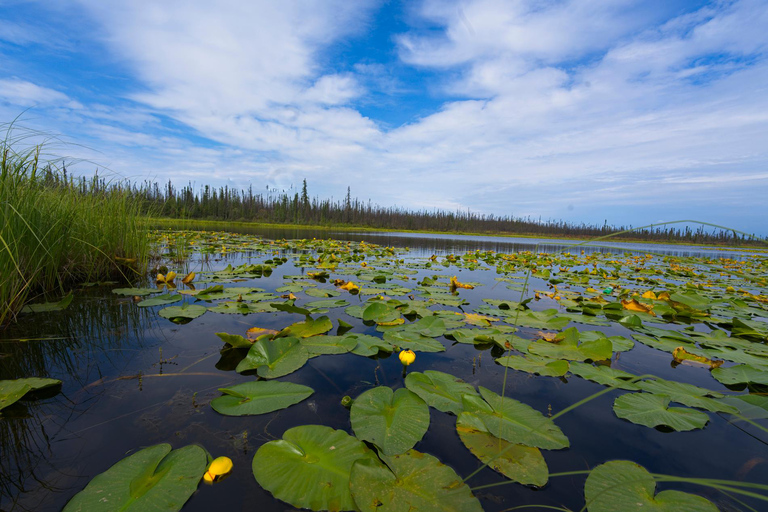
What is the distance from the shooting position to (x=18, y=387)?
1.30 meters

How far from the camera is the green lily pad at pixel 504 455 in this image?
1040 millimetres

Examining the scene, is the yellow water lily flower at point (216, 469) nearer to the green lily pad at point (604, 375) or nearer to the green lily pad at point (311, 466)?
the green lily pad at point (311, 466)

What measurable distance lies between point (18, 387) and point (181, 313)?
1.22 metres

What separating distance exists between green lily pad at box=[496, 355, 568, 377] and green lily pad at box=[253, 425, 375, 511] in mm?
1054

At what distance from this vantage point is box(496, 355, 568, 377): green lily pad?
5.81 feet

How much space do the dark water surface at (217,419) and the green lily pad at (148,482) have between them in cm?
8

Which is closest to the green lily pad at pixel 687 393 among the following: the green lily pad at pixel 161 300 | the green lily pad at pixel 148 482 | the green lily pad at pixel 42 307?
the green lily pad at pixel 148 482

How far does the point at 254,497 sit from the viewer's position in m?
0.95

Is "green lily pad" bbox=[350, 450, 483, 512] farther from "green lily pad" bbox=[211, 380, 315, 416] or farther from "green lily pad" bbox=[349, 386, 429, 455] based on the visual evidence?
"green lily pad" bbox=[211, 380, 315, 416]

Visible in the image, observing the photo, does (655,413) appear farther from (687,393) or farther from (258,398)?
(258,398)

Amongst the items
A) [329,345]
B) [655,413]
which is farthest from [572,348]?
[329,345]

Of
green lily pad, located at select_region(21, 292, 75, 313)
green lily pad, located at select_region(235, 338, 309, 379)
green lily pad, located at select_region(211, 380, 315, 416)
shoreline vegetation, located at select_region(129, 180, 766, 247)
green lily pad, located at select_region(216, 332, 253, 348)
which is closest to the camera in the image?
green lily pad, located at select_region(211, 380, 315, 416)

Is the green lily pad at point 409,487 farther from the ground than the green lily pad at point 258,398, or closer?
farther from the ground

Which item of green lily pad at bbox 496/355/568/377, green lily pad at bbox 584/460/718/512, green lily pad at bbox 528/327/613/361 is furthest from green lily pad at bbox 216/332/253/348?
green lily pad at bbox 528/327/613/361
